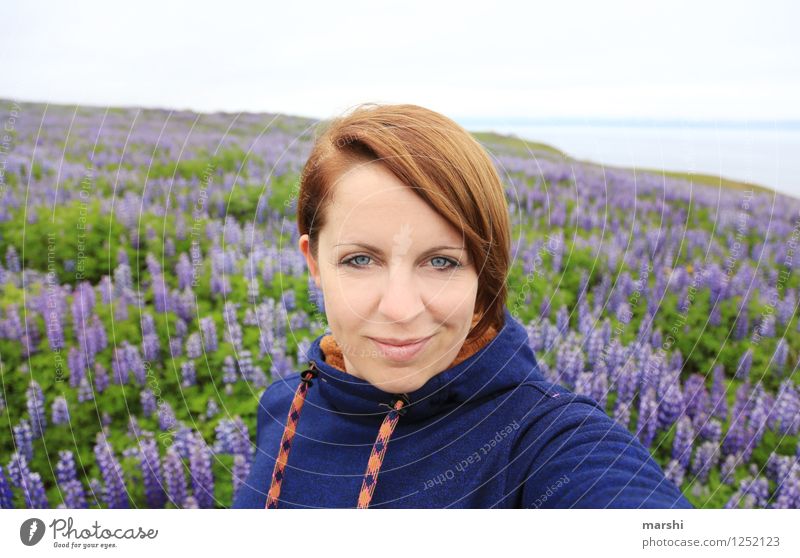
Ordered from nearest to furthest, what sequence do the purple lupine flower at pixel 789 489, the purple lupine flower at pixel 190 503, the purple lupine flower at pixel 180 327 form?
the purple lupine flower at pixel 789 489, the purple lupine flower at pixel 190 503, the purple lupine flower at pixel 180 327

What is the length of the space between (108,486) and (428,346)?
96cm

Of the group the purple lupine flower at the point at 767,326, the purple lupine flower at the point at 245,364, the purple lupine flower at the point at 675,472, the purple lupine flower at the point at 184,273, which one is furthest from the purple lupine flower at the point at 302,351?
the purple lupine flower at the point at 767,326

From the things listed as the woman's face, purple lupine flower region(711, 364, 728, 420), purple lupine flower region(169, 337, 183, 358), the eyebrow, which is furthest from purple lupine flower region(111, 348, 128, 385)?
purple lupine flower region(711, 364, 728, 420)

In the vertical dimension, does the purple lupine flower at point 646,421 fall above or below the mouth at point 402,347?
below

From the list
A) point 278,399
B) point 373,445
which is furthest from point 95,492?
point 373,445

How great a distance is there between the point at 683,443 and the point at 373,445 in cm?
79

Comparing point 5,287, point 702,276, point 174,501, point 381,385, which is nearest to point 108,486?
point 174,501

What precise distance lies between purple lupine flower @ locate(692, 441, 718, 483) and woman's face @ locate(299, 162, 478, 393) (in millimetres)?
774

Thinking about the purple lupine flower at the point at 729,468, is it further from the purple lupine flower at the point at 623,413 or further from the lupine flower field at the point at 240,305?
the purple lupine flower at the point at 623,413

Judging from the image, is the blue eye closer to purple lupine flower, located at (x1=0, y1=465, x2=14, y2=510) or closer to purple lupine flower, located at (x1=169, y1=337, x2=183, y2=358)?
purple lupine flower, located at (x1=169, y1=337, x2=183, y2=358)

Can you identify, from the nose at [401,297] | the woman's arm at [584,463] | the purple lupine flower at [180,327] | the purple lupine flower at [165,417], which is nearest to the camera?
the woman's arm at [584,463]

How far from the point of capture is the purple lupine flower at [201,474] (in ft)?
5.37

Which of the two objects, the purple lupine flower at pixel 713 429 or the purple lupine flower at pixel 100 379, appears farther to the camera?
the purple lupine flower at pixel 100 379

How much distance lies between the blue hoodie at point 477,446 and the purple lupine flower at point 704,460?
15.9 inches
